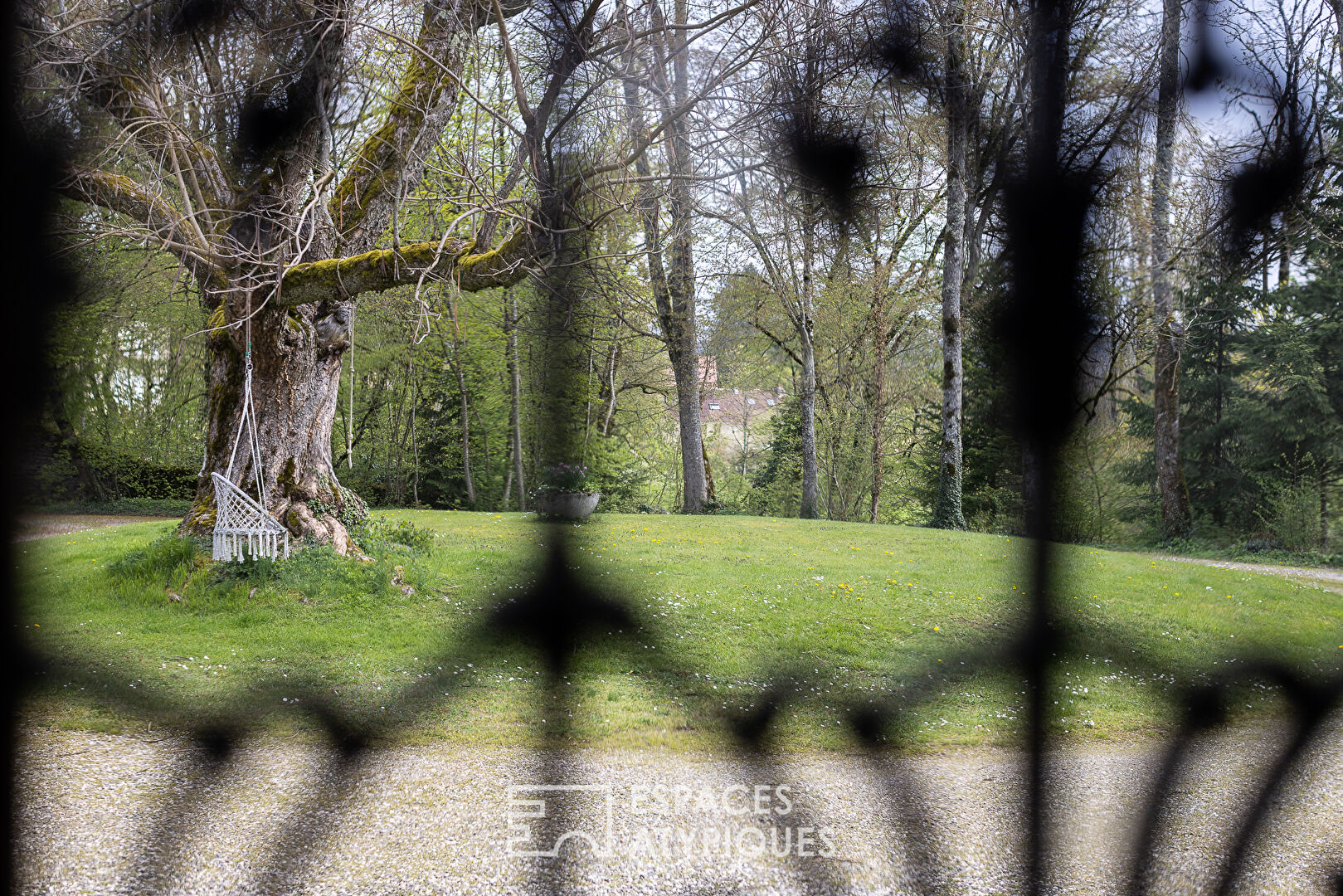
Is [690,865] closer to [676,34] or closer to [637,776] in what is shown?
[637,776]

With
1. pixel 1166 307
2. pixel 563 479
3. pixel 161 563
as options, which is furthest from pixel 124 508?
pixel 1166 307

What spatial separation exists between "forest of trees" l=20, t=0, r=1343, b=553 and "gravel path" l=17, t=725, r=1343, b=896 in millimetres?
706

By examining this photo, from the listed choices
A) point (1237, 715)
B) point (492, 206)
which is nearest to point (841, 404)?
point (1237, 715)

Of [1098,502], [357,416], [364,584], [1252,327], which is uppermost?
[1252,327]

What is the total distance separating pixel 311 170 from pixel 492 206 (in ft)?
6.24

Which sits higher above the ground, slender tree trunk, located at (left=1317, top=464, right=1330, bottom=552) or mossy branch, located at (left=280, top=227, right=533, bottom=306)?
mossy branch, located at (left=280, top=227, right=533, bottom=306)

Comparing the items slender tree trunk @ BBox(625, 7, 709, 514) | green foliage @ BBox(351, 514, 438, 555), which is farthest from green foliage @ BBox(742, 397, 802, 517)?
green foliage @ BBox(351, 514, 438, 555)

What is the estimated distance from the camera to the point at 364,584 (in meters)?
3.15

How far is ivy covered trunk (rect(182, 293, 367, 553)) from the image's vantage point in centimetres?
338

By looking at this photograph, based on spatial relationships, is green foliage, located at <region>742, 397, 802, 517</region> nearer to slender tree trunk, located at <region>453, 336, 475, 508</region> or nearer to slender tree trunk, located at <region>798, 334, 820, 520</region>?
slender tree trunk, located at <region>798, 334, 820, 520</region>

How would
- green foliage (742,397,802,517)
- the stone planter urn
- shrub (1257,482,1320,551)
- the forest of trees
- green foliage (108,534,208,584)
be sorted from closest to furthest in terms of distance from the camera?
the forest of trees < green foliage (108,534,208,584) < the stone planter urn < shrub (1257,482,1320,551) < green foliage (742,397,802,517)

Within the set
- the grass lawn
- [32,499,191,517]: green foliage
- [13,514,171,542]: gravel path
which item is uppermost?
[32,499,191,517]: green foliage

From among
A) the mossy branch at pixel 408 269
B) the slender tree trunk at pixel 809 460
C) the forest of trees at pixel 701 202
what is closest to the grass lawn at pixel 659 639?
the forest of trees at pixel 701 202

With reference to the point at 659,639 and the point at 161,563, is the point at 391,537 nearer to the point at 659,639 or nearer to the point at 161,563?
the point at 161,563
